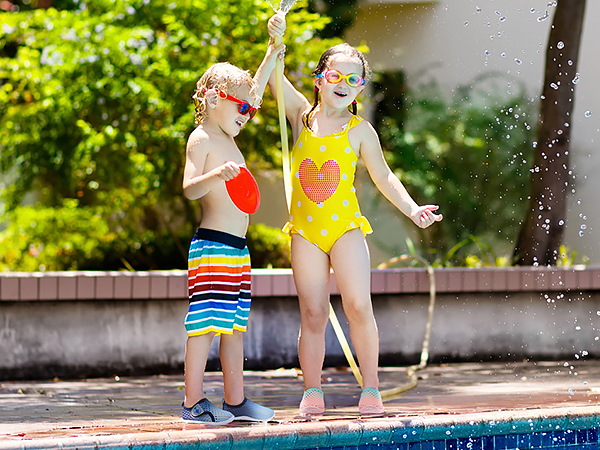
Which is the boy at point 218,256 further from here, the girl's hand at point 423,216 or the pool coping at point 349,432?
the girl's hand at point 423,216

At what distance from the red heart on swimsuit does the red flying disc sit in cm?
45

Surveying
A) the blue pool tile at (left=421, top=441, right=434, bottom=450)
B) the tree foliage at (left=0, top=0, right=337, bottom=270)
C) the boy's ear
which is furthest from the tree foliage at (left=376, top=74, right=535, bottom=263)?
the blue pool tile at (left=421, top=441, right=434, bottom=450)

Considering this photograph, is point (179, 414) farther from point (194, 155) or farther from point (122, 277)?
point (122, 277)

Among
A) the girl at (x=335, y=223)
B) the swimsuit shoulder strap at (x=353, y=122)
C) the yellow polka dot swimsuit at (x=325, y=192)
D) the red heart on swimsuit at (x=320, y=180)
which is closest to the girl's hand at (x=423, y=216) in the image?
the girl at (x=335, y=223)

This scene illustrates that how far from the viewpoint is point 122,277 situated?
6.15m

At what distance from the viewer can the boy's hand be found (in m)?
3.57

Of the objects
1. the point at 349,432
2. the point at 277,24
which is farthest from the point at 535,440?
→ the point at 277,24

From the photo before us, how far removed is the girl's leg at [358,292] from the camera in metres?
4.12

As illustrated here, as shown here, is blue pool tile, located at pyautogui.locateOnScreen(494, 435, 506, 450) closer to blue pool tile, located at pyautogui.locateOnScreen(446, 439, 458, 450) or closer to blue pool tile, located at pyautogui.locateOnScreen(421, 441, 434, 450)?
blue pool tile, located at pyautogui.locateOnScreen(446, 439, 458, 450)

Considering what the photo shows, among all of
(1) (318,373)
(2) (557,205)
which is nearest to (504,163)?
(2) (557,205)

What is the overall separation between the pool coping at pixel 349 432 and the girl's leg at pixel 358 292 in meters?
0.40

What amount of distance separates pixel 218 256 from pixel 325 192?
2.18 ft

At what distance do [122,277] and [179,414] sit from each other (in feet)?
6.73

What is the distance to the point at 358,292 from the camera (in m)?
4.12
